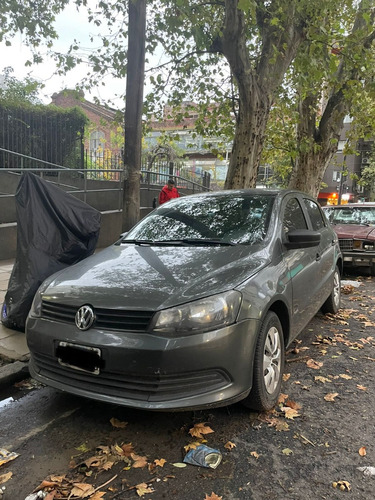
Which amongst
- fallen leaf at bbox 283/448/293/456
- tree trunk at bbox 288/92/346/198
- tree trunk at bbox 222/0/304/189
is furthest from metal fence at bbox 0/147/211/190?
fallen leaf at bbox 283/448/293/456

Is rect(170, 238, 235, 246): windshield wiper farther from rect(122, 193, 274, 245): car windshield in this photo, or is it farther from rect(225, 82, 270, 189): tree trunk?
rect(225, 82, 270, 189): tree trunk

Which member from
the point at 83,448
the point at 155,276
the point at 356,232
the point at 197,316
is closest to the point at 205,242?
the point at 155,276

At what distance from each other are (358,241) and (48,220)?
663 centimetres

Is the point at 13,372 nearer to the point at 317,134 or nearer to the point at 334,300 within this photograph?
the point at 334,300

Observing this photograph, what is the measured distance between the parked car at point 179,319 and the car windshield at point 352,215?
626 centimetres

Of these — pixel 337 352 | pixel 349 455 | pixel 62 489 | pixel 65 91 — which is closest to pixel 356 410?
pixel 349 455

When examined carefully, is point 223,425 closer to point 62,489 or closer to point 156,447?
point 156,447

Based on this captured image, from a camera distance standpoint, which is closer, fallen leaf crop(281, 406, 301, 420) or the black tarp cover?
fallen leaf crop(281, 406, 301, 420)

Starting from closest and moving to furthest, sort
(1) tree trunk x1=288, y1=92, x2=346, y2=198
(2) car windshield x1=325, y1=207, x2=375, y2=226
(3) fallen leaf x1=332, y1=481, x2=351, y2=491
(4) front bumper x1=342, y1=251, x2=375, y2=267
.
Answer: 1. (3) fallen leaf x1=332, y1=481, x2=351, y2=491
2. (4) front bumper x1=342, y1=251, x2=375, y2=267
3. (2) car windshield x1=325, y1=207, x2=375, y2=226
4. (1) tree trunk x1=288, y1=92, x2=346, y2=198

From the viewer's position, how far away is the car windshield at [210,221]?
3.54 metres

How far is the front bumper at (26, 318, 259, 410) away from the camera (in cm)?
240

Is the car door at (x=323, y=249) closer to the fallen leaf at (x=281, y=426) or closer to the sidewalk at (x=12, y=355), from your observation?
the fallen leaf at (x=281, y=426)

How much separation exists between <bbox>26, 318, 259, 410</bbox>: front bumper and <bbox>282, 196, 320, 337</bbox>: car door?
1.03m

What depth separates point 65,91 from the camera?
359 inches
